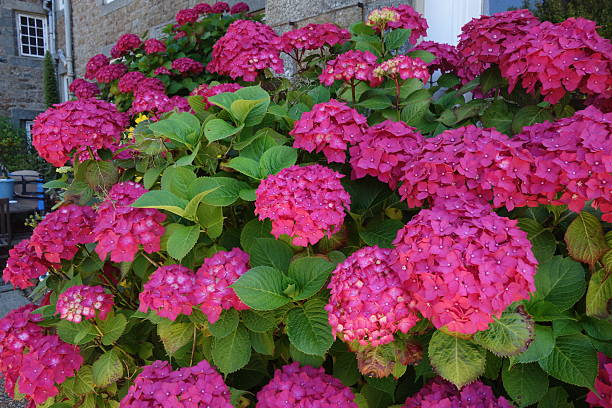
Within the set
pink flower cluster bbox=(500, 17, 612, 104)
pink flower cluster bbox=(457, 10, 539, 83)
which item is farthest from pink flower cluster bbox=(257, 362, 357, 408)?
pink flower cluster bbox=(457, 10, 539, 83)

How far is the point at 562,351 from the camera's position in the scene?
41.9 inches

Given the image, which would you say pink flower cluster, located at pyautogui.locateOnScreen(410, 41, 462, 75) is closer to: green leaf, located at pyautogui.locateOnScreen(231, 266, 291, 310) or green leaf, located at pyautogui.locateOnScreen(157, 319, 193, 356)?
green leaf, located at pyautogui.locateOnScreen(231, 266, 291, 310)

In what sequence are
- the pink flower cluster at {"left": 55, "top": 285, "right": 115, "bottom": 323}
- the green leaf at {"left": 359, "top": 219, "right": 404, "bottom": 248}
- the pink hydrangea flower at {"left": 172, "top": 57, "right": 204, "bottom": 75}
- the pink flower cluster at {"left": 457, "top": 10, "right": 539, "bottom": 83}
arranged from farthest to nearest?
the pink hydrangea flower at {"left": 172, "top": 57, "right": 204, "bottom": 75}, the pink flower cluster at {"left": 457, "top": 10, "right": 539, "bottom": 83}, the pink flower cluster at {"left": 55, "top": 285, "right": 115, "bottom": 323}, the green leaf at {"left": 359, "top": 219, "right": 404, "bottom": 248}

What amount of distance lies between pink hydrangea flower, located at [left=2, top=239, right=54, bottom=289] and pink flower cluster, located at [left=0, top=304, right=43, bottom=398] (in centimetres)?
12

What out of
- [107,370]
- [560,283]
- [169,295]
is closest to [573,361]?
[560,283]

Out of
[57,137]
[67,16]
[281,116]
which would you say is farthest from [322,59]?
[67,16]

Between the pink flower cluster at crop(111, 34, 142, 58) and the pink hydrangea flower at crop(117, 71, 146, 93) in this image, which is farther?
the pink flower cluster at crop(111, 34, 142, 58)

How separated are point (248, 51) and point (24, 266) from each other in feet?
3.87

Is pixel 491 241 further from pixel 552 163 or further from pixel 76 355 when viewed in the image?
pixel 76 355

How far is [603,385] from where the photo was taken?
3.27 feet

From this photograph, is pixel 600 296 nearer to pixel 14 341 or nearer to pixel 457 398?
pixel 457 398

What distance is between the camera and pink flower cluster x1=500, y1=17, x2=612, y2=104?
1.25 meters

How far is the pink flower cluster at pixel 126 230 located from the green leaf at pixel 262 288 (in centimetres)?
35

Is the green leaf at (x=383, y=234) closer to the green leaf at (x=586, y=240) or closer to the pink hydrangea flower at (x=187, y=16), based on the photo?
the green leaf at (x=586, y=240)
